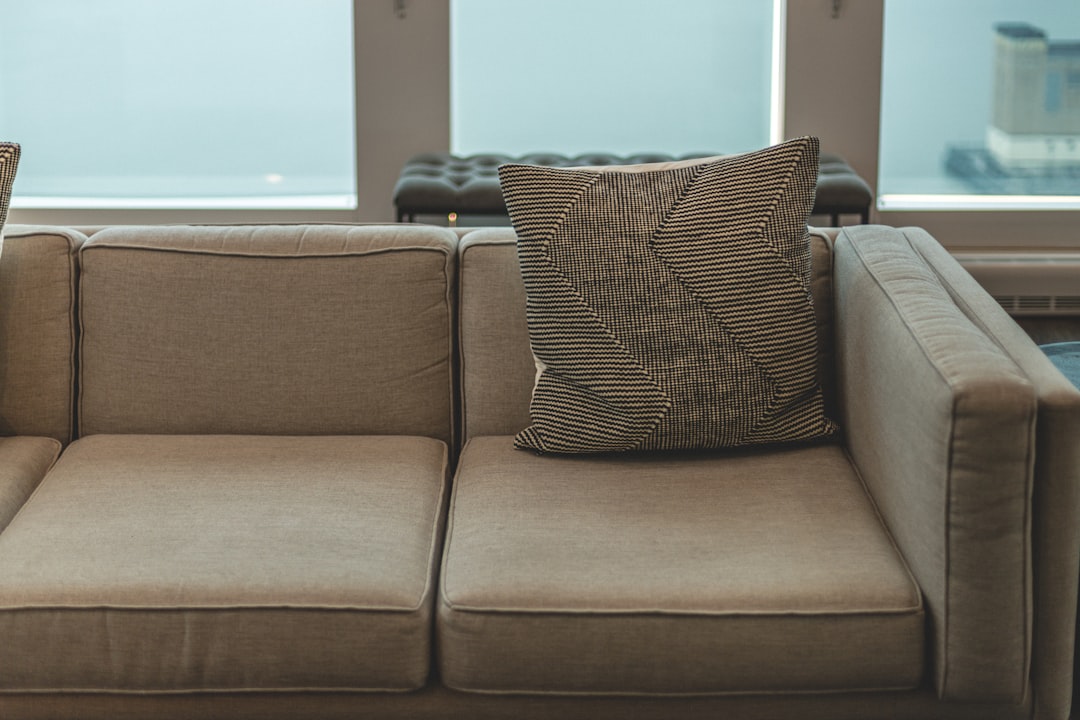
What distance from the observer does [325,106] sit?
398cm

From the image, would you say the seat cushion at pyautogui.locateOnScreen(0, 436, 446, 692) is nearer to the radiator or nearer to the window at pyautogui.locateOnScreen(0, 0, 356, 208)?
the window at pyautogui.locateOnScreen(0, 0, 356, 208)

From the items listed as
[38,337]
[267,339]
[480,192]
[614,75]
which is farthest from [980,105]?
[38,337]

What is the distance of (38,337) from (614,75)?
2228 millimetres

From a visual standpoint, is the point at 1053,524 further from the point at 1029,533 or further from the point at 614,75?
the point at 614,75

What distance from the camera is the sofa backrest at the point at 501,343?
2.15 m

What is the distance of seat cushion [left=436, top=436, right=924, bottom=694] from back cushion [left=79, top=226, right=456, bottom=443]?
47cm

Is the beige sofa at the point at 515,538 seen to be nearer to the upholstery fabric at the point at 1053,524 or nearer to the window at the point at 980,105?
the upholstery fabric at the point at 1053,524

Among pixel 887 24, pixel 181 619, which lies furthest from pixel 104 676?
pixel 887 24

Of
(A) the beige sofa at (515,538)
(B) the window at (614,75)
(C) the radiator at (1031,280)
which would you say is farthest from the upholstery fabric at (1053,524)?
(B) the window at (614,75)

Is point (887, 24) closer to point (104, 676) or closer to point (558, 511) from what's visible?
point (558, 511)

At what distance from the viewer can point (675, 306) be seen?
197 cm

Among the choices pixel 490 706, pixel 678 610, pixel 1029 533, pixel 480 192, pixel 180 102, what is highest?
pixel 180 102

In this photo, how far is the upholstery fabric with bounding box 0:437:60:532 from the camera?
6.31 feet

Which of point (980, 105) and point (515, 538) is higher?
point (980, 105)
